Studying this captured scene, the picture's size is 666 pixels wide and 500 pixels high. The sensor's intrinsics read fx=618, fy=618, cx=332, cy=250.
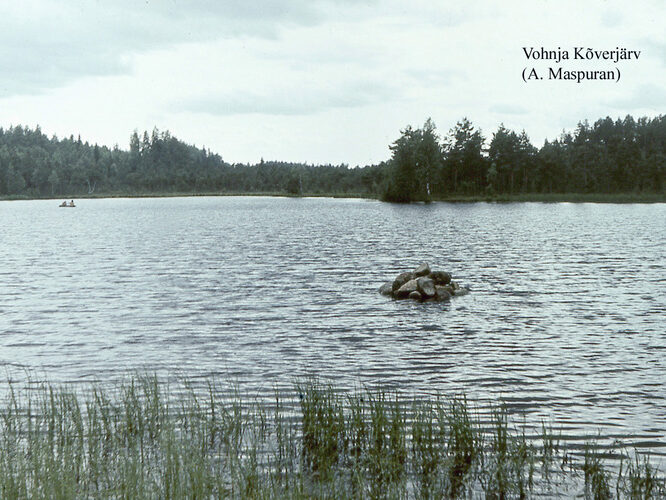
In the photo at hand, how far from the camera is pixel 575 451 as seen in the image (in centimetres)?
1289

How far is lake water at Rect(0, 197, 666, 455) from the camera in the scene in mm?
18125

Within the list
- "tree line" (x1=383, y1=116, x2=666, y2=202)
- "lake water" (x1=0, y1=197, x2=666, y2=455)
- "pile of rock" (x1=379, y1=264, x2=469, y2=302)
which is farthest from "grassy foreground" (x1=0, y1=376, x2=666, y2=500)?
"tree line" (x1=383, y1=116, x2=666, y2=202)

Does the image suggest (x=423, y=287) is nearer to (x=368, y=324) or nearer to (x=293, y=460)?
(x=368, y=324)

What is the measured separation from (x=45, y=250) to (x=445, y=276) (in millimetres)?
47049

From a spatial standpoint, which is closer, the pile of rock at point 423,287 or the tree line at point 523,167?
the pile of rock at point 423,287

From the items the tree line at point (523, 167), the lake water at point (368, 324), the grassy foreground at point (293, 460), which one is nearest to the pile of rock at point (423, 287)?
the lake water at point (368, 324)

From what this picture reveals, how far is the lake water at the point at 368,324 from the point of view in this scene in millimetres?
18125

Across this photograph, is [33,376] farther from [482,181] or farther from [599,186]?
[599,186]

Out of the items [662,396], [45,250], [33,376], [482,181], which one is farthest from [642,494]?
[482,181]

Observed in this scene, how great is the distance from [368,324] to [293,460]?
1582 cm

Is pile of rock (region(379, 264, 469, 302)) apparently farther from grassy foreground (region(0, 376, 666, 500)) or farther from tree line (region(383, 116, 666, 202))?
tree line (region(383, 116, 666, 202))

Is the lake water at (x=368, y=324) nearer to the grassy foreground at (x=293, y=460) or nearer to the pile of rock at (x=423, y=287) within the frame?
the pile of rock at (x=423, y=287)

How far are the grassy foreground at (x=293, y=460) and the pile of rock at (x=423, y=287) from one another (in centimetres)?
1965

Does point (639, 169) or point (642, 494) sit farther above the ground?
point (639, 169)
